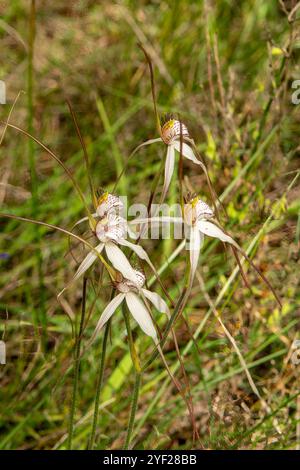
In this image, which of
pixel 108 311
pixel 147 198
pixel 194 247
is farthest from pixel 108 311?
pixel 147 198

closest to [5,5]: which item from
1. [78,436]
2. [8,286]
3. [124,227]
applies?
[8,286]

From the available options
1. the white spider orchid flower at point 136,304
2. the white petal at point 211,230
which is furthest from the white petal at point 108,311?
the white petal at point 211,230

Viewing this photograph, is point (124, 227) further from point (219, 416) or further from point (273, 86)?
point (273, 86)

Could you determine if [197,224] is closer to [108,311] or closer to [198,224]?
[198,224]

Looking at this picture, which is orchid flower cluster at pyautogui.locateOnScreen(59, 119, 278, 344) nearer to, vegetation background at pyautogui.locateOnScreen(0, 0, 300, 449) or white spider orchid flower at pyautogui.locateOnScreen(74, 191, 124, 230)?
white spider orchid flower at pyautogui.locateOnScreen(74, 191, 124, 230)

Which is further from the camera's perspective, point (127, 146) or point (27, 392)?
point (127, 146)
